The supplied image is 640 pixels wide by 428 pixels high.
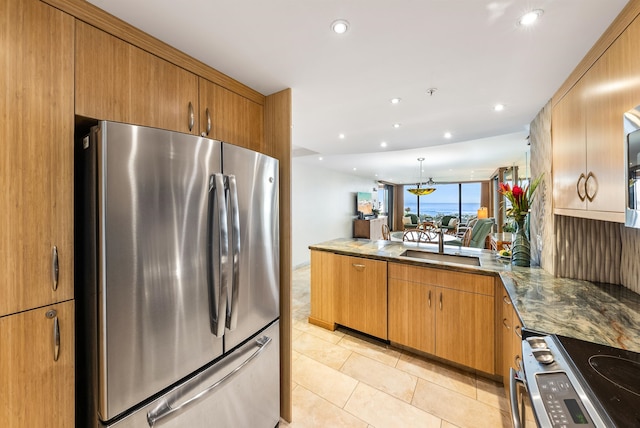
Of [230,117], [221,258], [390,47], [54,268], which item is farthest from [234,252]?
[390,47]

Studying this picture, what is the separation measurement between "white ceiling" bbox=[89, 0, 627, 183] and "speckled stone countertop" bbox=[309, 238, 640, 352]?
1.35 meters

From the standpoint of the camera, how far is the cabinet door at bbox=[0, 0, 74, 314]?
844 mm

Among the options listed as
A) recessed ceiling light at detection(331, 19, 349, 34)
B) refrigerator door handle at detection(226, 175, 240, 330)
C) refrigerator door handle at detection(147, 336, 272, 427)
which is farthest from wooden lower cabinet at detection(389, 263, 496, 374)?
recessed ceiling light at detection(331, 19, 349, 34)

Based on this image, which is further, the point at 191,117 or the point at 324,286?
the point at 324,286

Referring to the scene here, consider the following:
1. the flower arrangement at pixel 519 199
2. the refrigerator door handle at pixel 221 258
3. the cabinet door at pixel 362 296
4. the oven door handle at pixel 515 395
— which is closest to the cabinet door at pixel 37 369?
the refrigerator door handle at pixel 221 258

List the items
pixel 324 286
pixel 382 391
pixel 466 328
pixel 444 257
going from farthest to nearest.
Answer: pixel 324 286
pixel 444 257
pixel 466 328
pixel 382 391

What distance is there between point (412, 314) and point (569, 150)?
1.73 m

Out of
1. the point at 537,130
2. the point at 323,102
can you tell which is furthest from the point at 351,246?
A: the point at 537,130

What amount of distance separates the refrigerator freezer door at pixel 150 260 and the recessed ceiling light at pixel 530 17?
151 cm

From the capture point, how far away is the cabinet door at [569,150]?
140cm

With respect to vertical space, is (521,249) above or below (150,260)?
below

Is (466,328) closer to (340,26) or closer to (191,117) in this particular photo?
(340,26)

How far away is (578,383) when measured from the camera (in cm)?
85

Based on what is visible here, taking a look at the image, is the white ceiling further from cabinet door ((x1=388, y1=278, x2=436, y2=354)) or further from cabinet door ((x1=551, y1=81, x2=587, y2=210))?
cabinet door ((x1=388, y1=278, x2=436, y2=354))
